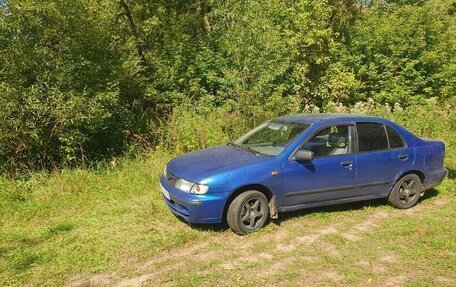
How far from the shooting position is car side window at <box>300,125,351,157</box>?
5570mm

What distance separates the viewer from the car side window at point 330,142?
5570 millimetres

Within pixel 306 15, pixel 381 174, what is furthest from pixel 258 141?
pixel 306 15

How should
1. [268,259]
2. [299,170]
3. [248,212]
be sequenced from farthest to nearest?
[299,170] → [248,212] → [268,259]

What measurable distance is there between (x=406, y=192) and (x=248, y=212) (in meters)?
2.95

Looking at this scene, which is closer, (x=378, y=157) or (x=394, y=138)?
(x=378, y=157)

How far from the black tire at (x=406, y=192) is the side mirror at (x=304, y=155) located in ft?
6.17

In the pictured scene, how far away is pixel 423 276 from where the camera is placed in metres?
4.20

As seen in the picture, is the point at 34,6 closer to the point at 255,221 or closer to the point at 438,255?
the point at 255,221

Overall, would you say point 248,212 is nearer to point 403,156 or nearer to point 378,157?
point 378,157

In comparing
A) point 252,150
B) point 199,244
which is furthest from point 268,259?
point 252,150

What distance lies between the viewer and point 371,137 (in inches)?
235

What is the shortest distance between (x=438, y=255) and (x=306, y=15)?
921 cm

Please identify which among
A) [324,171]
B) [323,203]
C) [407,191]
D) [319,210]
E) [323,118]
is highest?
[323,118]

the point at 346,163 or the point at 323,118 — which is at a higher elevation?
the point at 323,118
